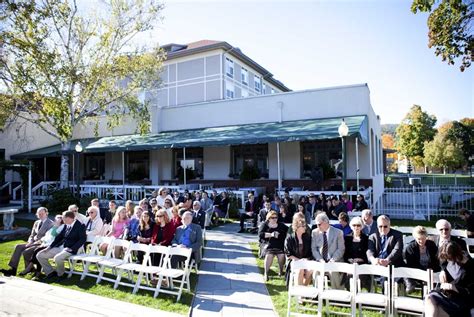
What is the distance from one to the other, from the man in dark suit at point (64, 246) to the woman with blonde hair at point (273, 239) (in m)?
3.74

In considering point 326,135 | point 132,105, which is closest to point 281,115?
point 326,135

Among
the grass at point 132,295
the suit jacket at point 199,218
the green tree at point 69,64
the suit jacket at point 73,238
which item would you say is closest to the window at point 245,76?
the green tree at point 69,64

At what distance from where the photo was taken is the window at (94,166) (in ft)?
74.9

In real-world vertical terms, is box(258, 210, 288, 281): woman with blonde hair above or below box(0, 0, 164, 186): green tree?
below

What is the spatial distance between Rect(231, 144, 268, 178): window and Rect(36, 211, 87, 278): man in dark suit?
10.5 m

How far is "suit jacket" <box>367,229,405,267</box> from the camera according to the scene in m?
5.09

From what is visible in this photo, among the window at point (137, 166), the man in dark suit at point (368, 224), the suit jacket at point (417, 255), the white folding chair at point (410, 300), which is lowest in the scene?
the white folding chair at point (410, 300)

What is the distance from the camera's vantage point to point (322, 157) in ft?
50.9

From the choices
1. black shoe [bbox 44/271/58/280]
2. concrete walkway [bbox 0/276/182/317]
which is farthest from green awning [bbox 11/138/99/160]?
concrete walkway [bbox 0/276/182/317]

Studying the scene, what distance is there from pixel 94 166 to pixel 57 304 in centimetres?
1967

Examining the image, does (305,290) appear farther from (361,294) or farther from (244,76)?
(244,76)

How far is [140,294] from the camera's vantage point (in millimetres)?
5516

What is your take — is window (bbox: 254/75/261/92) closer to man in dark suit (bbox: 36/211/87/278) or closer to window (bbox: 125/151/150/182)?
window (bbox: 125/151/150/182)

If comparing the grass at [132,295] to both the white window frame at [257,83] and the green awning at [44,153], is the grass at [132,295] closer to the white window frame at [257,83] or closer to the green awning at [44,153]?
the green awning at [44,153]
